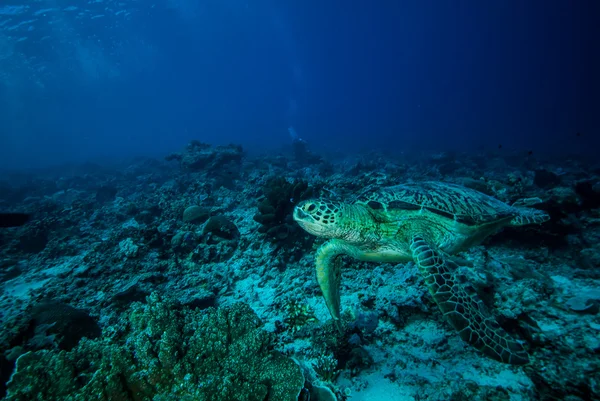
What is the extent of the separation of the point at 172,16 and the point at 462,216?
3156 inches

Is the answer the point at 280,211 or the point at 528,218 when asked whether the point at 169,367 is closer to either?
the point at 280,211

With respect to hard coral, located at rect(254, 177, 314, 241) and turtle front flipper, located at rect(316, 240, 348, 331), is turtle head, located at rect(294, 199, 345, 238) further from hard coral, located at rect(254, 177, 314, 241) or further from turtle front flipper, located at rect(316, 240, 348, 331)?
hard coral, located at rect(254, 177, 314, 241)

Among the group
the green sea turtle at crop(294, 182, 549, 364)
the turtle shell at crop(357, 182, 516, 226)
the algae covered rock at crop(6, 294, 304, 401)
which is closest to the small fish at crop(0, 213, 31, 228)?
the algae covered rock at crop(6, 294, 304, 401)

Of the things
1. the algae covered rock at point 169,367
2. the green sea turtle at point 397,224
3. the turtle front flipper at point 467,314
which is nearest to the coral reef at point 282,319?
the algae covered rock at point 169,367

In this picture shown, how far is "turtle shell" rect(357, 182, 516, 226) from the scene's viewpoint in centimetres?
331

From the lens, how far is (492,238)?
13.2ft

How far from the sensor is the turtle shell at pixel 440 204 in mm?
3306

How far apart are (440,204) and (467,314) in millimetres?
1643

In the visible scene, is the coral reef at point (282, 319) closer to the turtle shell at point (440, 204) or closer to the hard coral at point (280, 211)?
the hard coral at point (280, 211)

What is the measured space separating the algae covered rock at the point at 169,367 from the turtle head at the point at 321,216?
132 centimetres

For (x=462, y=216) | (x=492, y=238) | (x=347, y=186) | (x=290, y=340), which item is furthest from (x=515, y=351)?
(x=347, y=186)

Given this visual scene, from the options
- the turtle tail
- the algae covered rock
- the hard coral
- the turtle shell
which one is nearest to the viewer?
the algae covered rock

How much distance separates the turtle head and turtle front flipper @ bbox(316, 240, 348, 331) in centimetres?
25

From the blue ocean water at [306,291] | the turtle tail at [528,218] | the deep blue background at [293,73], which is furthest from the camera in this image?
the deep blue background at [293,73]
